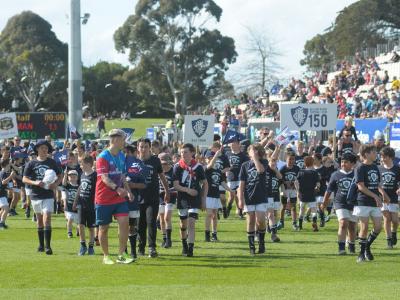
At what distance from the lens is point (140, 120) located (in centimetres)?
9081

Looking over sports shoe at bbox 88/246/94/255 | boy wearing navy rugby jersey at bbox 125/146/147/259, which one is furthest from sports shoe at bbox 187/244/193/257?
sports shoe at bbox 88/246/94/255

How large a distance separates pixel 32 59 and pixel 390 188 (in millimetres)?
76027

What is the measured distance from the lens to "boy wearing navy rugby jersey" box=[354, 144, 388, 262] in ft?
51.0

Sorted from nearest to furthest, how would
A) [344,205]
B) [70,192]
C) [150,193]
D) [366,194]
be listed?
[366,194], [150,193], [344,205], [70,192]

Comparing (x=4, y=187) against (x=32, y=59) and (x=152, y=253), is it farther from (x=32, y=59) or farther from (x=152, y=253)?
(x=32, y=59)

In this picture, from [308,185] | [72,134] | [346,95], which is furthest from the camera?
[346,95]

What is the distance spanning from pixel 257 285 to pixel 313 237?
25.6ft

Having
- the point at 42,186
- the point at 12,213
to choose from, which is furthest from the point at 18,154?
the point at 42,186

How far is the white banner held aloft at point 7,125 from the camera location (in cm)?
3794

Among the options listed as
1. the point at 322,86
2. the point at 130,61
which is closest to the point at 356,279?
the point at 322,86

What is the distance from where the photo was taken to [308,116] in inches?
1139

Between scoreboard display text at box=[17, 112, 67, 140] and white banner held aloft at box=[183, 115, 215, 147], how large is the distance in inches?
578

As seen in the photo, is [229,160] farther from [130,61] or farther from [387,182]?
[130,61]

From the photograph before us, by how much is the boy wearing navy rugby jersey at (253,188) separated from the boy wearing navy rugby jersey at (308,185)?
A: 6.03 metres
